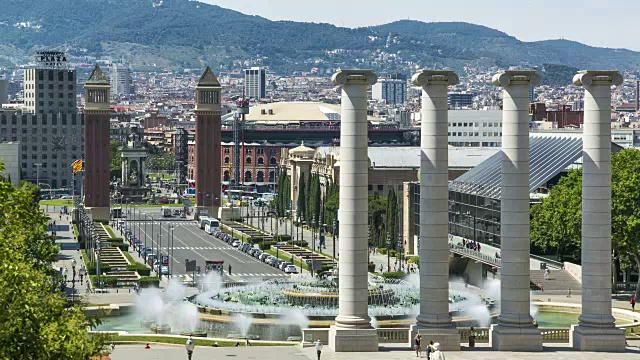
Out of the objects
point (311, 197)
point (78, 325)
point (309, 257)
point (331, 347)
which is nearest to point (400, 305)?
point (331, 347)

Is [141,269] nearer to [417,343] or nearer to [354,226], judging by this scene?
[354,226]

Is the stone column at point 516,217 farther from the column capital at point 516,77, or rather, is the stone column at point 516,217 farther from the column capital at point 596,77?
the column capital at point 596,77

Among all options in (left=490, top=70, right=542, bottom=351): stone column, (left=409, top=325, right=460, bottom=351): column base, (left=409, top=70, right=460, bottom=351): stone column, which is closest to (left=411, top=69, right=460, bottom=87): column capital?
(left=409, top=70, right=460, bottom=351): stone column

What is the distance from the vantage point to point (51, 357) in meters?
47.7

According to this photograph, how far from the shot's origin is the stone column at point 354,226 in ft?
211

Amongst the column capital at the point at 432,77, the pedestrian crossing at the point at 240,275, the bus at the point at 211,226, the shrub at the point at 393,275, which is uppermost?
the column capital at the point at 432,77

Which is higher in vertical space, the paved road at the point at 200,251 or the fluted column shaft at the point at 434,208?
the fluted column shaft at the point at 434,208

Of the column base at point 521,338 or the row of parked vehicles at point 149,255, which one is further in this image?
the row of parked vehicles at point 149,255

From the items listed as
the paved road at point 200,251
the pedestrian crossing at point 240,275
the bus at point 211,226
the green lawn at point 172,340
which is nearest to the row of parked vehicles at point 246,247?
the bus at point 211,226

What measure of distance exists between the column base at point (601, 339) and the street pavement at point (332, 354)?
482mm

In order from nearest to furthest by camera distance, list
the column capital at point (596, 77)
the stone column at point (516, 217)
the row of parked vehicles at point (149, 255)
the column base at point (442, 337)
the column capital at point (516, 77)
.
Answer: the column base at point (442, 337) < the column capital at point (516, 77) < the stone column at point (516, 217) < the column capital at point (596, 77) < the row of parked vehicles at point (149, 255)

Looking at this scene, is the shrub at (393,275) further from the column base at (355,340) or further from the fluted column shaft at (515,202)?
the column base at (355,340)

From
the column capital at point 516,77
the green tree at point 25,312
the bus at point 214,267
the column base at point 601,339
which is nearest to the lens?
the green tree at point 25,312

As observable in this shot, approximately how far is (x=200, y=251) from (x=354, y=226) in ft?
302
